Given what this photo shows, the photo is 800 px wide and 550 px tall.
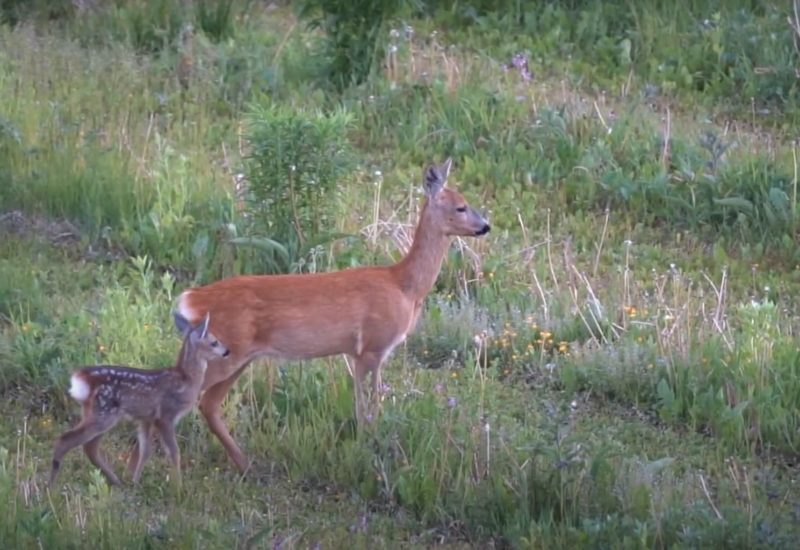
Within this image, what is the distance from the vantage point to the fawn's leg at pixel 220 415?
8016mm

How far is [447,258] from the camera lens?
10.6m

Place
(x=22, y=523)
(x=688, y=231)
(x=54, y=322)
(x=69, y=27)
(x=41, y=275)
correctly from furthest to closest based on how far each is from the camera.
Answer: (x=69, y=27), (x=688, y=231), (x=41, y=275), (x=54, y=322), (x=22, y=523)

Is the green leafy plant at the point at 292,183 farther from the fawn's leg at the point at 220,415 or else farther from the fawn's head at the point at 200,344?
the fawn's head at the point at 200,344

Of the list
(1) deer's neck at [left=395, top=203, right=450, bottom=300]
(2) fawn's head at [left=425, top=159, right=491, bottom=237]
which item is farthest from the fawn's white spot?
(2) fawn's head at [left=425, top=159, right=491, bottom=237]

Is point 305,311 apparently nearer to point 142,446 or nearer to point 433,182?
point 142,446

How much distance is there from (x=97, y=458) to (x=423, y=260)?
231cm

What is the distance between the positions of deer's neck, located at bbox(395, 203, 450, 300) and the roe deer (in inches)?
54.0

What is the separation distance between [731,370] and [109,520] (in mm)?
3490

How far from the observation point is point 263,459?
8.11 meters

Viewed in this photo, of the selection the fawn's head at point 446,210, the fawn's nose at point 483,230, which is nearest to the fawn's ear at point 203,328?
the fawn's head at point 446,210

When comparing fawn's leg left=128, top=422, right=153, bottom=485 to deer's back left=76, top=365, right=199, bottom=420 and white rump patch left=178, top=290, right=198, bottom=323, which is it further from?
white rump patch left=178, top=290, right=198, bottom=323

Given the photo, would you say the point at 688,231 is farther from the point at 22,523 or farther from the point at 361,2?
the point at 22,523

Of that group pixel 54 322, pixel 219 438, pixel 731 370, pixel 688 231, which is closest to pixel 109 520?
pixel 219 438

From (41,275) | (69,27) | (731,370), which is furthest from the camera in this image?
(69,27)
